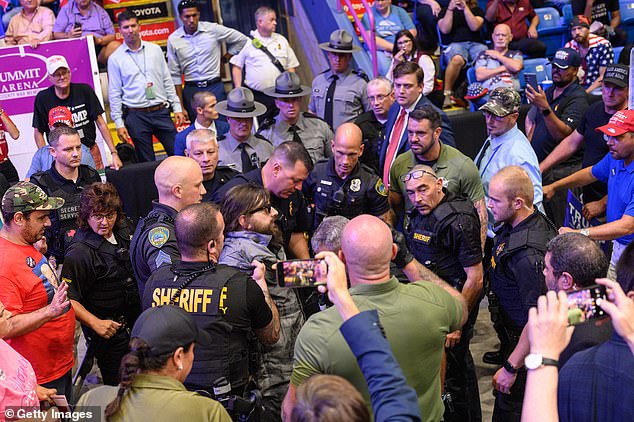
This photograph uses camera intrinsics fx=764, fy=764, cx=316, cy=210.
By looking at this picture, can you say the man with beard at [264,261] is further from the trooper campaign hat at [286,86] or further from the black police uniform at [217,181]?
the trooper campaign hat at [286,86]

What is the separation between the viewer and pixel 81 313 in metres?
4.98

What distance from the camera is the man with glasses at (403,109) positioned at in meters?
6.52

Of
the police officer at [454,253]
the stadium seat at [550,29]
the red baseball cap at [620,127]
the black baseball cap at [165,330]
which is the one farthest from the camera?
the stadium seat at [550,29]

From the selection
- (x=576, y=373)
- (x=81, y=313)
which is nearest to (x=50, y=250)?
(x=81, y=313)

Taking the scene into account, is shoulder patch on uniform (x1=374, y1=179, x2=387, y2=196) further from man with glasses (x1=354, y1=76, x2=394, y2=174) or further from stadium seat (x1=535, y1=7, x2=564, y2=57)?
stadium seat (x1=535, y1=7, x2=564, y2=57)

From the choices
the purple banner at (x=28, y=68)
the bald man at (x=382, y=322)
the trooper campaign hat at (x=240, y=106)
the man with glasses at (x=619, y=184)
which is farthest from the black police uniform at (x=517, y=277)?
the purple banner at (x=28, y=68)

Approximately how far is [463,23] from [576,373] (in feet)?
27.3

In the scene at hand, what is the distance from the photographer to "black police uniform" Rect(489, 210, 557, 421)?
4332 mm

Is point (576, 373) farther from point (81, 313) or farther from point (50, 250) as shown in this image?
point (50, 250)

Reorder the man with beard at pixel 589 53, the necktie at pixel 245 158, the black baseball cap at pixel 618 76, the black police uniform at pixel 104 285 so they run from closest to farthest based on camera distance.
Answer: the black police uniform at pixel 104 285 < the black baseball cap at pixel 618 76 < the necktie at pixel 245 158 < the man with beard at pixel 589 53

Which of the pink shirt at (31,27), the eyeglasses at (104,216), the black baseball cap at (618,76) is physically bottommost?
the eyeglasses at (104,216)

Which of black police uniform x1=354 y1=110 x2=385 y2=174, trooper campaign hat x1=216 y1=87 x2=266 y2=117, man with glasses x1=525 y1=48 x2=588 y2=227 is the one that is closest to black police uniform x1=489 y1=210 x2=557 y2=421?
black police uniform x1=354 y1=110 x2=385 y2=174

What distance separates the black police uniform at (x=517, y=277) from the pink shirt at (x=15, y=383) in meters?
2.52

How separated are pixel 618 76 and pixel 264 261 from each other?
12.4 feet
